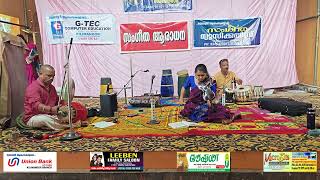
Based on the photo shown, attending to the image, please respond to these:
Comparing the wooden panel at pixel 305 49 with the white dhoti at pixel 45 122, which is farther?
the wooden panel at pixel 305 49

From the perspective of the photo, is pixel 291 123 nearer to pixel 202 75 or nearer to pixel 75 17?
pixel 202 75

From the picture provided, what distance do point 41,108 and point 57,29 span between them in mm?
3663

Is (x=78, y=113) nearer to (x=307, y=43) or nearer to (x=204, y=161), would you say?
(x=204, y=161)

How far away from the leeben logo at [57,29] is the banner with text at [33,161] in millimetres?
4278

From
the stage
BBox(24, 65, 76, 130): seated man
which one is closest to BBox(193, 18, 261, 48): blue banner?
the stage

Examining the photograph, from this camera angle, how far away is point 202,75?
3.76m

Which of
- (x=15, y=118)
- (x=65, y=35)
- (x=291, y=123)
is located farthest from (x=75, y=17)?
(x=291, y=123)

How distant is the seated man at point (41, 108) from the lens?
10.5 ft

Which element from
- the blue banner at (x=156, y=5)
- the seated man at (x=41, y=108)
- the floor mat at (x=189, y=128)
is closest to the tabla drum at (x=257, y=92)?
the floor mat at (x=189, y=128)

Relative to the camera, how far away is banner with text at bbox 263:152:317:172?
247 cm

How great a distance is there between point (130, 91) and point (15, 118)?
9.94 feet

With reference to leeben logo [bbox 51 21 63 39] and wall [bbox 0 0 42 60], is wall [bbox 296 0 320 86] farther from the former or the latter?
wall [bbox 0 0 42 60]

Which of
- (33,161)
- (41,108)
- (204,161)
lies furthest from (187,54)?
(33,161)

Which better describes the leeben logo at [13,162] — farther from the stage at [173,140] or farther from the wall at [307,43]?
the wall at [307,43]
